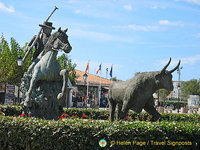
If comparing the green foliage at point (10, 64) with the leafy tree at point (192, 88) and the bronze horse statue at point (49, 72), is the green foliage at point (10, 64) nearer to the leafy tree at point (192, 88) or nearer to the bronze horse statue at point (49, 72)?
the bronze horse statue at point (49, 72)

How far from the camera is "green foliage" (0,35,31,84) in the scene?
80.4 feet

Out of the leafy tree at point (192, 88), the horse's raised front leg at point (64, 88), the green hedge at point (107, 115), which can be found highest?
the leafy tree at point (192, 88)

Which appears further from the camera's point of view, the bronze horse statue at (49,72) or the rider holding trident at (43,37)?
the rider holding trident at (43,37)

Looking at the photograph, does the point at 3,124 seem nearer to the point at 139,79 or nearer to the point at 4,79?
the point at 139,79

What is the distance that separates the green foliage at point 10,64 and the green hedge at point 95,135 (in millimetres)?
18571

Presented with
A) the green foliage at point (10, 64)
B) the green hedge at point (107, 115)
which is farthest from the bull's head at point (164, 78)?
the green foliage at point (10, 64)

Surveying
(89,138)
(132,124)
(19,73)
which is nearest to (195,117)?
(132,124)

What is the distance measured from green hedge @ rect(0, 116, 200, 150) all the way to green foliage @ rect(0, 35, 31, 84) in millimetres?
18571

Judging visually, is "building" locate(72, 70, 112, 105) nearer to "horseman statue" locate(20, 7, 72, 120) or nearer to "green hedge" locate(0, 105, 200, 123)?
"green hedge" locate(0, 105, 200, 123)

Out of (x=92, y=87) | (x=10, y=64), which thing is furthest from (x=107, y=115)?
(x=92, y=87)

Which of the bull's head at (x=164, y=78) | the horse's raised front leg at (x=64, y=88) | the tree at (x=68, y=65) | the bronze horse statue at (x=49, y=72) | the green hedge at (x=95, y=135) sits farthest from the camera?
the tree at (x=68, y=65)

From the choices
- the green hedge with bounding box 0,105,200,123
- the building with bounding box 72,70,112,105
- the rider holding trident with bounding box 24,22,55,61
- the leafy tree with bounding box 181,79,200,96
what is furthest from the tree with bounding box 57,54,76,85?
the leafy tree with bounding box 181,79,200,96

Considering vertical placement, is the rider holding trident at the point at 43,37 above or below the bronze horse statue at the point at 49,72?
above

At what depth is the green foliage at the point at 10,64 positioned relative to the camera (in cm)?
2450
